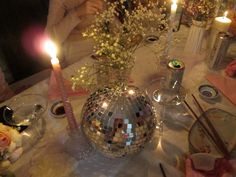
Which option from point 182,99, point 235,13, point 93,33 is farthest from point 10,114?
point 235,13

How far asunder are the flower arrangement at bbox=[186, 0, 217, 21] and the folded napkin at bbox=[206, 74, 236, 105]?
303 millimetres

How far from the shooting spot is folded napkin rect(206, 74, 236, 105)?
1000 millimetres

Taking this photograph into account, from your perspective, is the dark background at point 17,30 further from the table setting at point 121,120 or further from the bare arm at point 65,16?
the table setting at point 121,120

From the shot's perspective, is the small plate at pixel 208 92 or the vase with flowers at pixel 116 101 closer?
the vase with flowers at pixel 116 101

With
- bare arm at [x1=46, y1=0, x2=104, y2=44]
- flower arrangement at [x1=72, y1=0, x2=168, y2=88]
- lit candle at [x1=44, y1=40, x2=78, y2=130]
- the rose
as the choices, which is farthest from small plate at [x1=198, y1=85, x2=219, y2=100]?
bare arm at [x1=46, y1=0, x2=104, y2=44]

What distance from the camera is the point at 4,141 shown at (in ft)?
2.15

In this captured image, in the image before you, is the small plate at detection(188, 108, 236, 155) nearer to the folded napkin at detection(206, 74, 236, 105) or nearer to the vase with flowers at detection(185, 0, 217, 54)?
the folded napkin at detection(206, 74, 236, 105)

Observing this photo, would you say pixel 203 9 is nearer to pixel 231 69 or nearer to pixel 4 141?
pixel 231 69

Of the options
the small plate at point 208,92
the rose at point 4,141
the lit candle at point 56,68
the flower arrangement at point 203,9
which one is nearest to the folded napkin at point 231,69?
the small plate at point 208,92

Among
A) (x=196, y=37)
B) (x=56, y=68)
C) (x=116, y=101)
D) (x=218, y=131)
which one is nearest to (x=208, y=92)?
(x=218, y=131)

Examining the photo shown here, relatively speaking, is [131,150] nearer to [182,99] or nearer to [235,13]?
[182,99]

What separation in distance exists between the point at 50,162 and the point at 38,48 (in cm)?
157

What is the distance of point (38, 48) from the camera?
2.13m

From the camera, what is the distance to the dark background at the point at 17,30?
1865mm
